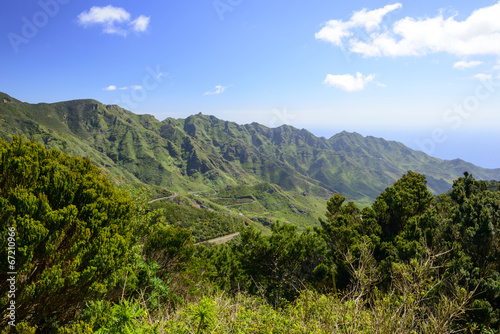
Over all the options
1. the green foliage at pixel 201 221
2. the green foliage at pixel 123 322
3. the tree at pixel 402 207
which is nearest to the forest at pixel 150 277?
the green foliage at pixel 123 322

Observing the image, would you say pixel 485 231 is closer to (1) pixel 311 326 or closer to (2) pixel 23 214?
(1) pixel 311 326

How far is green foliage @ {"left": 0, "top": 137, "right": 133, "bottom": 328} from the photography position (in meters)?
8.05

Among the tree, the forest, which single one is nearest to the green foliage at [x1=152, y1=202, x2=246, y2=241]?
the tree

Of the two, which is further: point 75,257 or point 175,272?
point 175,272

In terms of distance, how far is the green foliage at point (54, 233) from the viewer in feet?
26.4

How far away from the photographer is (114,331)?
5.18m

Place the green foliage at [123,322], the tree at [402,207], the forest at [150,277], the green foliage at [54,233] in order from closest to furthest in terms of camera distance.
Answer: the green foliage at [123,322], the forest at [150,277], the green foliage at [54,233], the tree at [402,207]

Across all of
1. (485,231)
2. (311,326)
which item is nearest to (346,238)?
(485,231)

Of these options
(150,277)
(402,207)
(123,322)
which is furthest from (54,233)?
(402,207)

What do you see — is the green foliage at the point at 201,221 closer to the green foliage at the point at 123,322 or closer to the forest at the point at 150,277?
the forest at the point at 150,277

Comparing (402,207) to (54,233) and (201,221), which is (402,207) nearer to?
(54,233)

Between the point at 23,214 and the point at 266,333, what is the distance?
9473 mm

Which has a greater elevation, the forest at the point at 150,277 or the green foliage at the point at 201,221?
the forest at the point at 150,277

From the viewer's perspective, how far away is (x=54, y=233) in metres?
8.83
